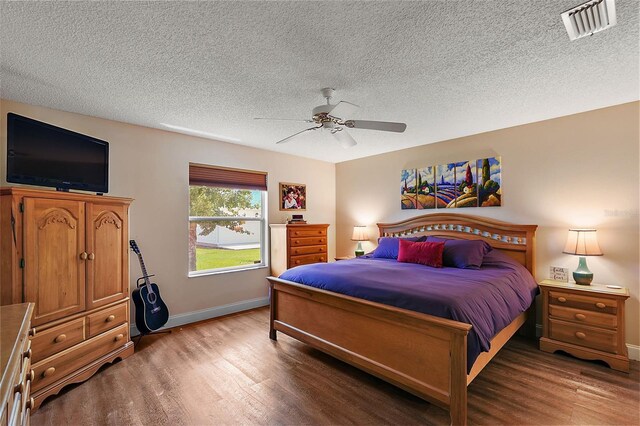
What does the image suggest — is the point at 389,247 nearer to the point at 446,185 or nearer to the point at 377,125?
the point at 446,185

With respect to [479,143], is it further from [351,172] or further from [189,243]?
[189,243]

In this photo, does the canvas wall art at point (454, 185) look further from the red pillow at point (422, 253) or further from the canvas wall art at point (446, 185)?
the red pillow at point (422, 253)

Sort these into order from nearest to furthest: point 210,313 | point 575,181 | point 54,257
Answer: point 54,257 → point 575,181 → point 210,313

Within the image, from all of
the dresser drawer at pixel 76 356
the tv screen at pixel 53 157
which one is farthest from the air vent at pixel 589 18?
the dresser drawer at pixel 76 356

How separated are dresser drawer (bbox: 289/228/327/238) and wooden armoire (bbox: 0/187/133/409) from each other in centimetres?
220

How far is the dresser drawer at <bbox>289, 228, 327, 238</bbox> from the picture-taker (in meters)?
4.51

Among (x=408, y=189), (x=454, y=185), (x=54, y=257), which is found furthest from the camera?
(x=408, y=189)

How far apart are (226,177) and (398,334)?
3.20m

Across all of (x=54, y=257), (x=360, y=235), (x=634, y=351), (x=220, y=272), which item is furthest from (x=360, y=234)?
(x=54, y=257)

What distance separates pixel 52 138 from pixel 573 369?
4938mm

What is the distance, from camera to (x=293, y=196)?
511cm

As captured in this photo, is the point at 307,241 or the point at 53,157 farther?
the point at 307,241

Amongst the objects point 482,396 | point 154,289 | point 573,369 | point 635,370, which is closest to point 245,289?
point 154,289

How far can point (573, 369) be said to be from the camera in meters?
2.61
